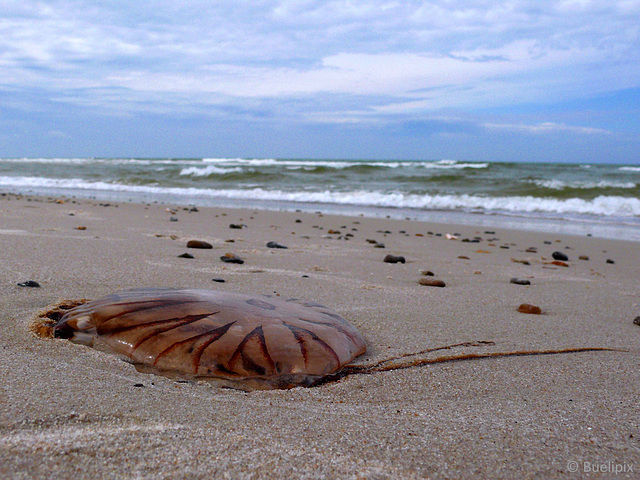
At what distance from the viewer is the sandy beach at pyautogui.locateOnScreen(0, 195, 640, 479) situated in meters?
1.20

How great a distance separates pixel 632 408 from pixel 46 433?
1694mm

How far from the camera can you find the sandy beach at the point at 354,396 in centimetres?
120

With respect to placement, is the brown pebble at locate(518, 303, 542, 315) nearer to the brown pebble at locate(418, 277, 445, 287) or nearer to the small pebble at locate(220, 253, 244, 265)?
the brown pebble at locate(418, 277, 445, 287)

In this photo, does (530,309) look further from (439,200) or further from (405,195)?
(405,195)

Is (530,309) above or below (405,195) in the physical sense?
below

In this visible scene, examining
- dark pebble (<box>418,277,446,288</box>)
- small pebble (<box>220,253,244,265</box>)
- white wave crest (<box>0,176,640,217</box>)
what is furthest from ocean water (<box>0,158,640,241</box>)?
small pebble (<box>220,253,244,265</box>)

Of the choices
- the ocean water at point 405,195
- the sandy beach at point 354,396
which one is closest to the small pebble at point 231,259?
the sandy beach at point 354,396

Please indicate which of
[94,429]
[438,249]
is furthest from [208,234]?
[94,429]

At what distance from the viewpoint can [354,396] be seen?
1678mm

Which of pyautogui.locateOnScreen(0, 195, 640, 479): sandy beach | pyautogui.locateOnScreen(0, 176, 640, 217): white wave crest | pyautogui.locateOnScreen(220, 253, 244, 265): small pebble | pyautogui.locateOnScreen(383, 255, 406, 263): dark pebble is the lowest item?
pyautogui.locateOnScreen(0, 195, 640, 479): sandy beach

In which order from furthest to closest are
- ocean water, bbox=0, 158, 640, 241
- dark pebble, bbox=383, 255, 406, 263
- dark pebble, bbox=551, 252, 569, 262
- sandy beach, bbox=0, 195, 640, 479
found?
ocean water, bbox=0, 158, 640, 241 < dark pebble, bbox=551, 252, 569, 262 < dark pebble, bbox=383, 255, 406, 263 < sandy beach, bbox=0, 195, 640, 479

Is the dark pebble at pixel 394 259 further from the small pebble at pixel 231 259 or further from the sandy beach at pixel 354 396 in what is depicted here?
the small pebble at pixel 231 259

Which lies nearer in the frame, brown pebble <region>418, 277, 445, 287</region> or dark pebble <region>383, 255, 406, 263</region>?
brown pebble <region>418, 277, 445, 287</region>

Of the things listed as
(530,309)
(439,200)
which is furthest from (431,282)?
(439,200)
